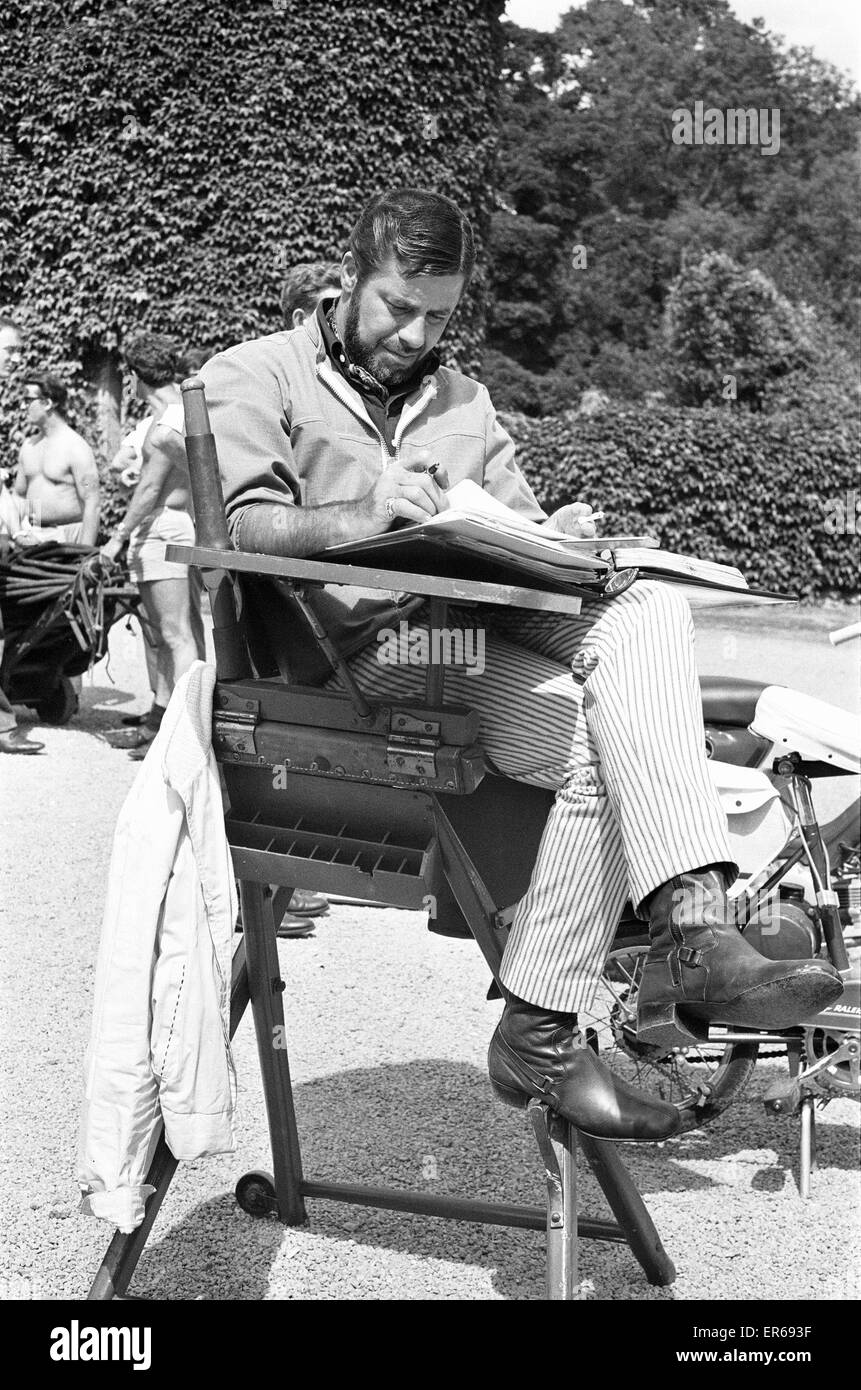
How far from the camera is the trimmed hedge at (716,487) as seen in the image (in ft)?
55.9

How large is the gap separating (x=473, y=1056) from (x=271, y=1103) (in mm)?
1237

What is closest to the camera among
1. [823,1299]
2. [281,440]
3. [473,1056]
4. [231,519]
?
[231,519]

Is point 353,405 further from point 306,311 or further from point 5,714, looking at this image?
point 5,714

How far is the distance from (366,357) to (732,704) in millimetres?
1649

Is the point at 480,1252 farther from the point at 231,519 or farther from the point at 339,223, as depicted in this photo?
the point at 339,223

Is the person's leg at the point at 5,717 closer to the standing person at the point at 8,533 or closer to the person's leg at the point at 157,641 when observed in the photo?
the standing person at the point at 8,533

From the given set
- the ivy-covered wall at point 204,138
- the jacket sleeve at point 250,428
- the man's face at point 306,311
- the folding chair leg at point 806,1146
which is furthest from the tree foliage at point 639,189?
the jacket sleeve at point 250,428

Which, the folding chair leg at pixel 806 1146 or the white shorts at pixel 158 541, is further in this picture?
the white shorts at pixel 158 541

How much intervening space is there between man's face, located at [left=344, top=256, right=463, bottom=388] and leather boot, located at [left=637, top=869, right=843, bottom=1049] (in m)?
1.10

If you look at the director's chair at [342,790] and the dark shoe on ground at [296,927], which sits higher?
the director's chair at [342,790]

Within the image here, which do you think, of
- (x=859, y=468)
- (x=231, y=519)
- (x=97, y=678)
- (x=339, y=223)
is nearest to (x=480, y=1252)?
(x=231, y=519)

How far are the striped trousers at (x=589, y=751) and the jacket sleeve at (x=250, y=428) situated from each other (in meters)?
0.33

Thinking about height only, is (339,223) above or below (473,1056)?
above

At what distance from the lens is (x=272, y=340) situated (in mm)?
2707
